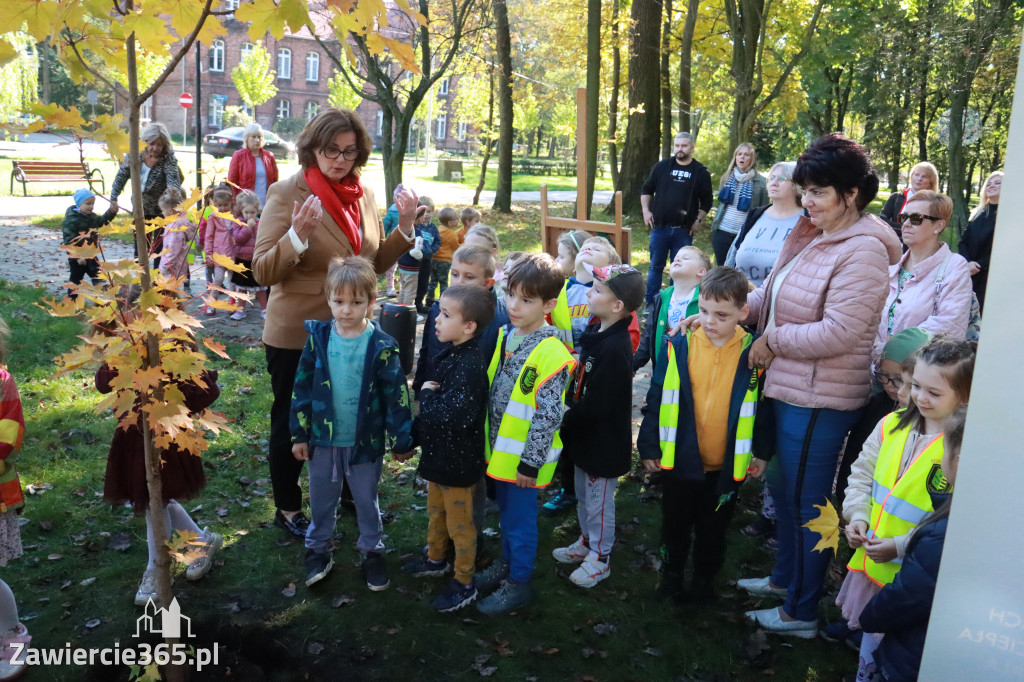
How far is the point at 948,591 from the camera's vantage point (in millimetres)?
1715

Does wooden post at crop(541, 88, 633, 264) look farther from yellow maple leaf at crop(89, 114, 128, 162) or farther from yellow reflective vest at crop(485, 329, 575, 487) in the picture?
yellow maple leaf at crop(89, 114, 128, 162)

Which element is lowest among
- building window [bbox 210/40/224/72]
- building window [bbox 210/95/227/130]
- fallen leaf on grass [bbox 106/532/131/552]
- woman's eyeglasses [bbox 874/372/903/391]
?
fallen leaf on grass [bbox 106/532/131/552]

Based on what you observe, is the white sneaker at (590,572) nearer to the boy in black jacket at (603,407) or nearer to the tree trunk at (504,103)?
the boy in black jacket at (603,407)

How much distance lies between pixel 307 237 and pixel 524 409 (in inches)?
50.9

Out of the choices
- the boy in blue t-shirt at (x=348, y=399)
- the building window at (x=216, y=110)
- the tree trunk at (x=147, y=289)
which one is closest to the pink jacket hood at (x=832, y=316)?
the boy in blue t-shirt at (x=348, y=399)

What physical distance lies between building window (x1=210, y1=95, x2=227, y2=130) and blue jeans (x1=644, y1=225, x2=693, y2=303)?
53.0 m

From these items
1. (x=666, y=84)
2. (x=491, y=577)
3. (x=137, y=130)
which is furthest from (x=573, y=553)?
(x=666, y=84)

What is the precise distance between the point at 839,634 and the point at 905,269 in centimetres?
202

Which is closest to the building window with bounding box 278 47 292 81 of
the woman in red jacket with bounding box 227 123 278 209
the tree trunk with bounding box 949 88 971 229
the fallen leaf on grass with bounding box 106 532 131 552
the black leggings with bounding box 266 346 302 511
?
the tree trunk with bounding box 949 88 971 229

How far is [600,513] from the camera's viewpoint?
4223mm

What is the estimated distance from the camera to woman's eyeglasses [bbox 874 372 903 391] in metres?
3.68

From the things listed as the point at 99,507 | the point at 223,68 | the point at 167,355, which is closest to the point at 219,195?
the point at 99,507

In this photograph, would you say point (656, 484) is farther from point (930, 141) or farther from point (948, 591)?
point (930, 141)

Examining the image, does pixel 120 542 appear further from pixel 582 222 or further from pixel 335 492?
pixel 582 222
